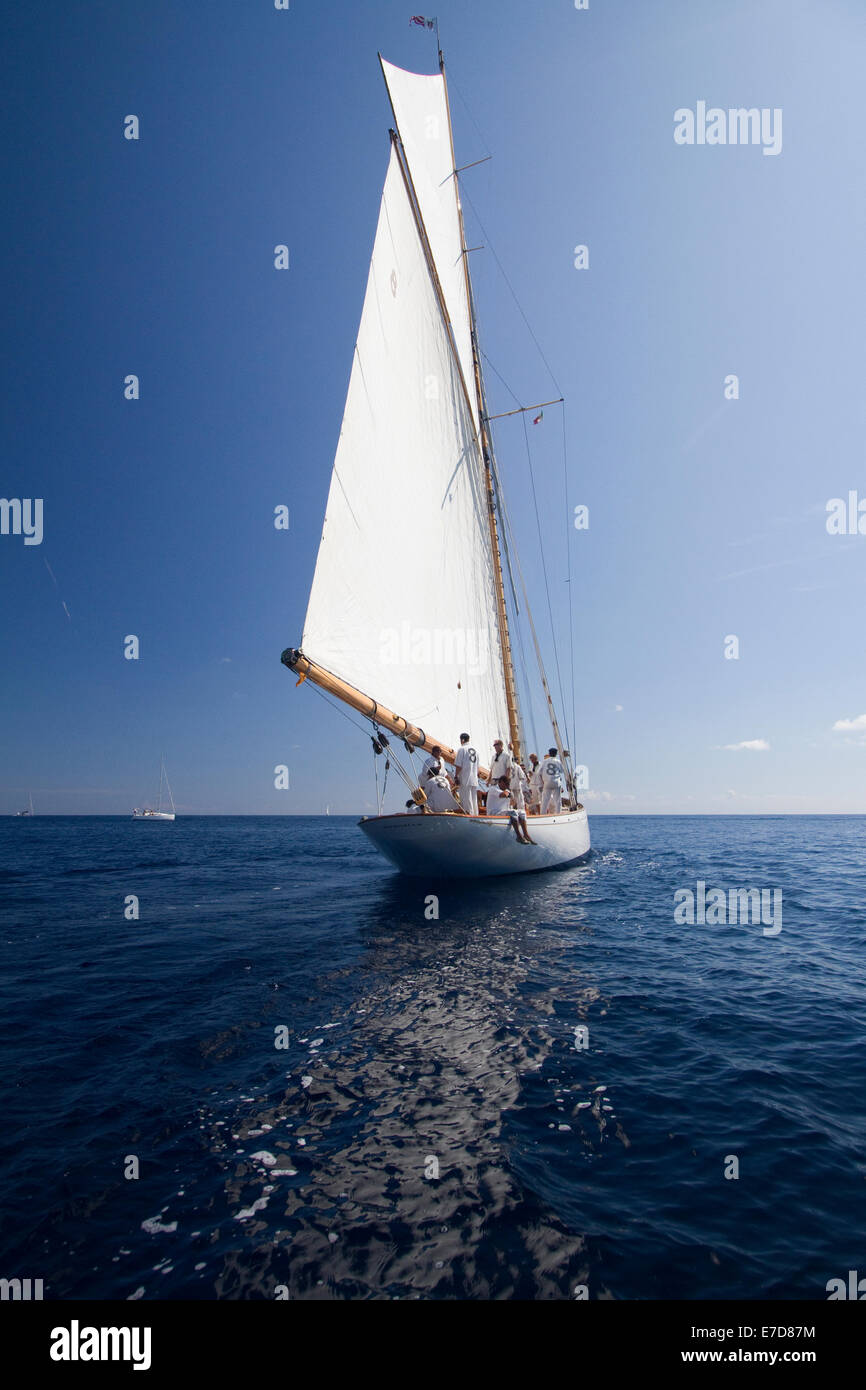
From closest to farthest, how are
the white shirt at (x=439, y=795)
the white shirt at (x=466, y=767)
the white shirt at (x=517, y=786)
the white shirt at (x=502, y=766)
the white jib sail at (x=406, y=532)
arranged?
the white jib sail at (x=406, y=532) → the white shirt at (x=439, y=795) → the white shirt at (x=466, y=767) → the white shirt at (x=517, y=786) → the white shirt at (x=502, y=766)

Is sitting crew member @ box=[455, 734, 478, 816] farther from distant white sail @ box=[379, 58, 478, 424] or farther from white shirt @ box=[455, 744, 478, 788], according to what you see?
distant white sail @ box=[379, 58, 478, 424]

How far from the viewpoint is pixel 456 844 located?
17.5 m

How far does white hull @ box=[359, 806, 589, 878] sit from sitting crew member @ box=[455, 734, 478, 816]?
2.38ft

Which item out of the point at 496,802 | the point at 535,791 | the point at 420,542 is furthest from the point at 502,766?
the point at 420,542

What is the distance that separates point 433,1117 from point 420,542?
17.5m

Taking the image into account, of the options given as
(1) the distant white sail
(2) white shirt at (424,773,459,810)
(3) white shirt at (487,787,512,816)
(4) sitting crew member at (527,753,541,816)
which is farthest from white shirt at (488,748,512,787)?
(1) the distant white sail

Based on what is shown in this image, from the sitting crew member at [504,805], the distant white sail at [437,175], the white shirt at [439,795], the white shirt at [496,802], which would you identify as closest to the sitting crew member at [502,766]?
the sitting crew member at [504,805]

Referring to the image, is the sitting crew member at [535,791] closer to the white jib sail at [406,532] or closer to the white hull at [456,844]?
the white hull at [456,844]

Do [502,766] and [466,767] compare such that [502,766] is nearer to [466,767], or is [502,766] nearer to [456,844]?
[466,767]

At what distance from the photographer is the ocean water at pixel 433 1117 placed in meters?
3.73

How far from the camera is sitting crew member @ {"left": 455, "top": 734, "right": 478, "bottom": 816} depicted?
1772 centimetres

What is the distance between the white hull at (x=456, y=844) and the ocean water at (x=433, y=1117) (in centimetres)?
479
